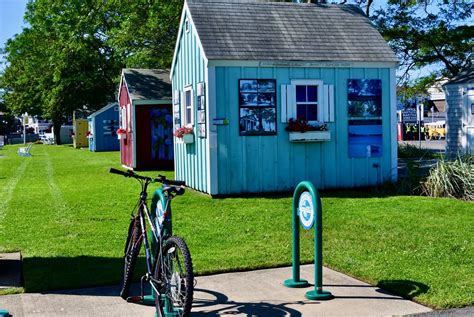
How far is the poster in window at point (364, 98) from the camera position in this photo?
49.2 ft

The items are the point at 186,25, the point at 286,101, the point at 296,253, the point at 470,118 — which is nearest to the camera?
the point at 296,253

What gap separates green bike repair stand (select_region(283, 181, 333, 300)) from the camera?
5.97 metres

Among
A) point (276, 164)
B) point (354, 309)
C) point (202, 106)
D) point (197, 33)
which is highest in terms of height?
point (197, 33)

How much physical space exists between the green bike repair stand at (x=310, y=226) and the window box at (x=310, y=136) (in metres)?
7.73

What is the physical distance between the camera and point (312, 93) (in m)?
14.8

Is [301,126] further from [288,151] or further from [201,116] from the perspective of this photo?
[201,116]

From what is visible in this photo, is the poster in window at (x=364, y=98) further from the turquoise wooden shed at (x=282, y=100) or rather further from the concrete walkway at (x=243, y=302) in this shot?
the concrete walkway at (x=243, y=302)

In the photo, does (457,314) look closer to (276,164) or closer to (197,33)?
(276,164)

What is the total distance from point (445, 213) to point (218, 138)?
520cm

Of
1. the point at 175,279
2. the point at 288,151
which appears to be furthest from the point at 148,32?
the point at 175,279

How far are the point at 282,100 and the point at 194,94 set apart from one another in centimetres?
218

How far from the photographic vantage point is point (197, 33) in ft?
47.1

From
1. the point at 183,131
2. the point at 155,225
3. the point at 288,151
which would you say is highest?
the point at 183,131

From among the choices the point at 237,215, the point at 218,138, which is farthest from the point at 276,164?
Answer: the point at 237,215
